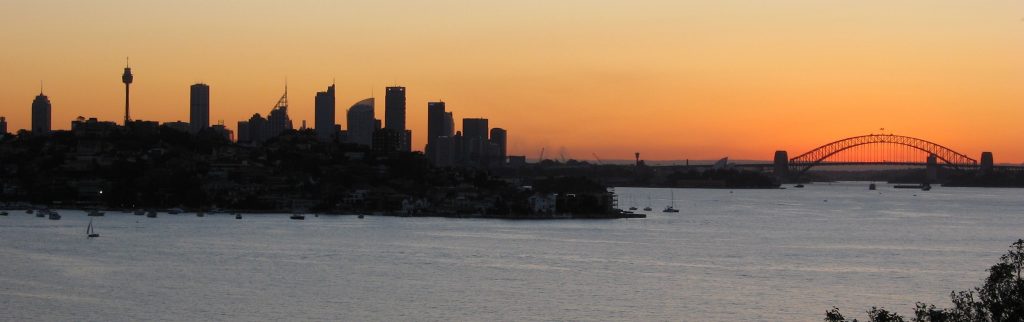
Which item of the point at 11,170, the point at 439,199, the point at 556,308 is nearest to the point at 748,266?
the point at 556,308

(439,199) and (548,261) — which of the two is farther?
(439,199)

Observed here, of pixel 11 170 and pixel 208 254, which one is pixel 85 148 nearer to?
pixel 11 170

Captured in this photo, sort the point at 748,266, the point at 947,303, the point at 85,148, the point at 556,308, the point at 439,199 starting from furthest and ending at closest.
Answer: the point at 85,148 < the point at 439,199 < the point at 748,266 < the point at 947,303 < the point at 556,308

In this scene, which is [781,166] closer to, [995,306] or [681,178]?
[681,178]

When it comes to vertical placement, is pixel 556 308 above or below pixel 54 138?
below

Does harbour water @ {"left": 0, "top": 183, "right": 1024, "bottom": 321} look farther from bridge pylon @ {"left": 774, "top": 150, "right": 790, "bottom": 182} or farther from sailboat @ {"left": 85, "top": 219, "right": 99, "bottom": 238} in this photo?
bridge pylon @ {"left": 774, "top": 150, "right": 790, "bottom": 182}

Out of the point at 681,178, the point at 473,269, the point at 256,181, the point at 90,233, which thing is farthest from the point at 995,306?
the point at 681,178

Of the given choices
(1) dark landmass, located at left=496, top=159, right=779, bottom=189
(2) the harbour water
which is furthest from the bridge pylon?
(2) the harbour water

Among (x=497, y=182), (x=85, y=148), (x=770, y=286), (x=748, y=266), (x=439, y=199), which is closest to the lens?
(x=770, y=286)
